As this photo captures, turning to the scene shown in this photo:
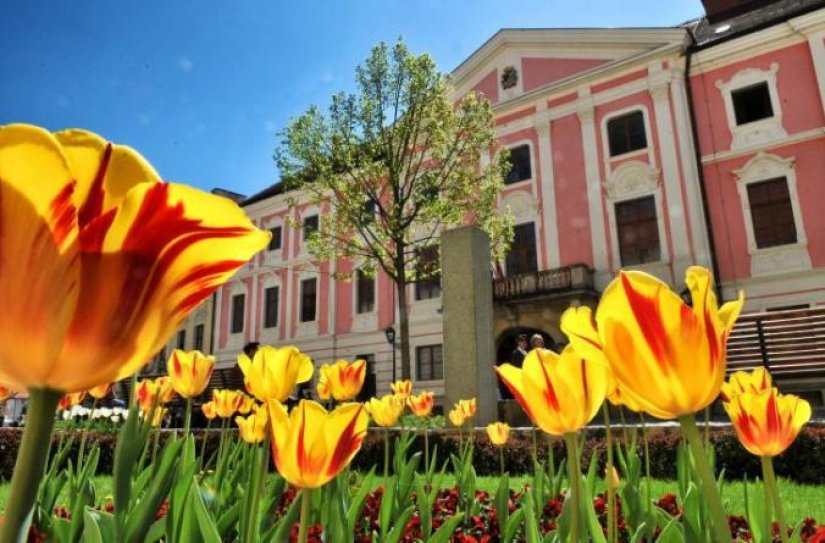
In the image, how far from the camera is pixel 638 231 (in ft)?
55.0

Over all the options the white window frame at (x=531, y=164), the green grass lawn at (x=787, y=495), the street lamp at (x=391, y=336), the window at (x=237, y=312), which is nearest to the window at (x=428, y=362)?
the street lamp at (x=391, y=336)

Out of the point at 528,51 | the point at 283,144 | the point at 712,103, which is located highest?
the point at 528,51

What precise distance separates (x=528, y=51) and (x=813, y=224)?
34.8 ft

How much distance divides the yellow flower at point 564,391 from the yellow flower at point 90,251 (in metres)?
0.63

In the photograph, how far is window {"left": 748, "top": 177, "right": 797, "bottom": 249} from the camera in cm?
1484

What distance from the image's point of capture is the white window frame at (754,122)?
15.6m

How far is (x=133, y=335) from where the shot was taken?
396 mm

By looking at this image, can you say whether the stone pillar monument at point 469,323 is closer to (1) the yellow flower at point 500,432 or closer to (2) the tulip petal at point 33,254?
(1) the yellow flower at point 500,432

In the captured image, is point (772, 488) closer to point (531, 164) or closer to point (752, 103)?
point (752, 103)

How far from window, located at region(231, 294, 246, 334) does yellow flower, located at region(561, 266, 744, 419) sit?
2680 cm

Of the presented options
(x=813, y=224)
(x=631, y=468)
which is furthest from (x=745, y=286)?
(x=631, y=468)

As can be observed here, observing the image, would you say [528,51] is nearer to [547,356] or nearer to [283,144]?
[283,144]

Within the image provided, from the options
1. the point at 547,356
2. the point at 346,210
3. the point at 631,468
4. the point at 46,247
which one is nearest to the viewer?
the point at 46,247

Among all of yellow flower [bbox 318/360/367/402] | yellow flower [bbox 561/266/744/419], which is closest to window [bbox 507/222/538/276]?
yellow flower [bbox 318/360/367/402]
